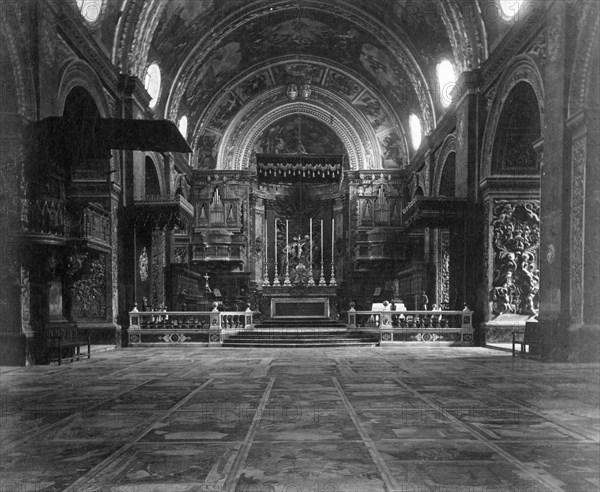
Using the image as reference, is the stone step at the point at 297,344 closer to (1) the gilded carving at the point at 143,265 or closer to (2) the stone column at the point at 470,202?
(2) the stone column at the point at 470,202

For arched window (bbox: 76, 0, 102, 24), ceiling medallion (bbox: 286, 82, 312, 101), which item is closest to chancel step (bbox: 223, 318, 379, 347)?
arched window (bbox: 76, 0, 102, 24)

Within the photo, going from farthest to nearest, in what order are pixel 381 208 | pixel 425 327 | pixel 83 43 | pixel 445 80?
pixel 381 208, pixel 445 80, pixel 425 327, pixel 83 43

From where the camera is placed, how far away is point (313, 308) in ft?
73.2

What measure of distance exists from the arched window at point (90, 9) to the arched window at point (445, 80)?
1086 cm

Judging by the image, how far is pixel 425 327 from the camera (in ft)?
55.9

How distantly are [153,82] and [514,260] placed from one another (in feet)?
43.4

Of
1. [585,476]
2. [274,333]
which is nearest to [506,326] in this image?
[274,333]

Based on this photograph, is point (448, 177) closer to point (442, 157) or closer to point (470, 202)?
point (442, 157)

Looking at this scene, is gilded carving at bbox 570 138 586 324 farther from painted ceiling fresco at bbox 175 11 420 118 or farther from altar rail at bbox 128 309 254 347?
painted ceiling fresco at bbox 175 11 420 118

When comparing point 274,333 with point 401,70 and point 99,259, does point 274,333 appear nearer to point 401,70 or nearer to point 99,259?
point 99,259

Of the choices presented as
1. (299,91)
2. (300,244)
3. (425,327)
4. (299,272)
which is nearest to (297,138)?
(299,91)

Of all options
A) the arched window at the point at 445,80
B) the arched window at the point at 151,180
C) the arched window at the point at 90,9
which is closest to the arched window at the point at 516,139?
the arched window at the point at 445,80

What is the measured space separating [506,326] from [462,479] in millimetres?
12645

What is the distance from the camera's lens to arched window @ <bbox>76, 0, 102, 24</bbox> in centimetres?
1436
